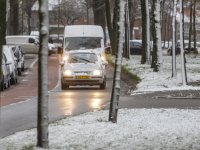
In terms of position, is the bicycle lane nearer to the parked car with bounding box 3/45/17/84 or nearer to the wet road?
the wet road

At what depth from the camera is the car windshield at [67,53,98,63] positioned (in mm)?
22797

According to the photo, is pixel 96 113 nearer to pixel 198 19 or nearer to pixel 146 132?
pixel 146 132

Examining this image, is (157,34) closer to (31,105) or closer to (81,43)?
(81,43)

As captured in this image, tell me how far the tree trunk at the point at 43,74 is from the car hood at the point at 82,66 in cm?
1430

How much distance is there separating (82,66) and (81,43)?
23.2ft

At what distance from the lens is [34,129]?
392 inches

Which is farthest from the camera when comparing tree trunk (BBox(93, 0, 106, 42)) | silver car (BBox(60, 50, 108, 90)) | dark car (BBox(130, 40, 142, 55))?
dark car (BBox(130, 40, 142, 55))

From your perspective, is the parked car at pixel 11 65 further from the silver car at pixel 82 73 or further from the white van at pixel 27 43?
the white van at pixel 27 43

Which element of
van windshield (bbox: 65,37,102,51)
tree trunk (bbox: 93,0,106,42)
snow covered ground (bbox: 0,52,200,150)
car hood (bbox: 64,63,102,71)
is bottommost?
snow covered ground (bbox: 0,52,200,150)

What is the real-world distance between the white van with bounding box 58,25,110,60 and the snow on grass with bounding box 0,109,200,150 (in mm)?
17646

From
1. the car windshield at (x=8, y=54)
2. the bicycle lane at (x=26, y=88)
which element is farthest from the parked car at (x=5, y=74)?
the car windshield at (x=8, y=54)

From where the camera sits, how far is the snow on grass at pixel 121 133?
794 centimetres

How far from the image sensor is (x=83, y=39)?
29438 mm

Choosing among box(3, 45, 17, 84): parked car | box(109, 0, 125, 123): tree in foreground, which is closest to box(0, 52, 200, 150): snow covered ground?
box(109, 0, 125, 123): tree in foreground
